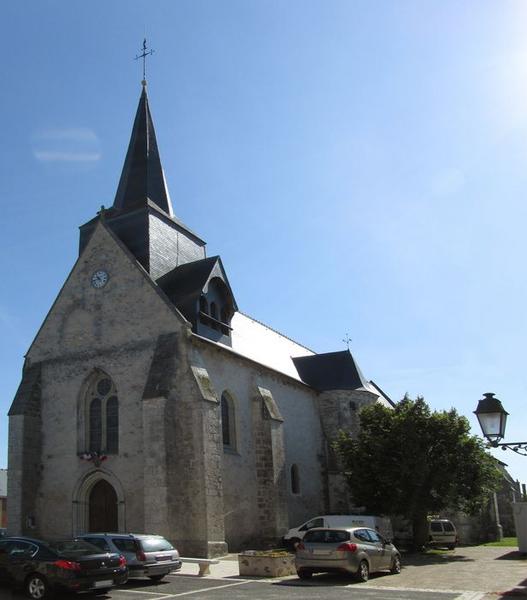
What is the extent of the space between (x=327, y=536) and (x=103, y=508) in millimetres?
11147

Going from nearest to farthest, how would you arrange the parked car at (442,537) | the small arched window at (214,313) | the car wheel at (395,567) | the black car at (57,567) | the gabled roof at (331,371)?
1. the black car at (57,567)
2. the car wheel at (395,567)
3. the small arched window at (214,313)
4. the parked car at (442,537)
5. the gabled roof at (331,371)

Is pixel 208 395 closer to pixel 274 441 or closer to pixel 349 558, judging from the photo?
pixel 274 441

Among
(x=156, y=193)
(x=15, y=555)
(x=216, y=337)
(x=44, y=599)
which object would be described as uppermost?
(x=156, y=193)

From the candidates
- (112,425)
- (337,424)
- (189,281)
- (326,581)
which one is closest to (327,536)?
(326,581)

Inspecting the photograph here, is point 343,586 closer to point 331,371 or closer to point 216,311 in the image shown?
point 216,311

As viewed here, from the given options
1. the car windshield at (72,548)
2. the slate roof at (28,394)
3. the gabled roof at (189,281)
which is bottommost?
the car windshield at (72,548)

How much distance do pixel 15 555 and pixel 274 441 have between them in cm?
1470

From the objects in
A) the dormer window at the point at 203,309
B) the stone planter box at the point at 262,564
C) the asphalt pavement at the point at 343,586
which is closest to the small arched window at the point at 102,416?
the dormer window at the point at 203,309

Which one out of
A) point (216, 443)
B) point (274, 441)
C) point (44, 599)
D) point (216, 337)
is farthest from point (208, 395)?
point (44, 599)

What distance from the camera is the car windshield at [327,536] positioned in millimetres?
15539

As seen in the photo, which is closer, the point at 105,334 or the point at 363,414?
the point at 105,334

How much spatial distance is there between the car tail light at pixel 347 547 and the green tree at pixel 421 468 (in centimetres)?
997

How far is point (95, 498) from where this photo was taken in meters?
23.9

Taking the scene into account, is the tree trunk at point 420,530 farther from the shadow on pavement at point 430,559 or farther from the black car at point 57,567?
the black car at point 57,567
